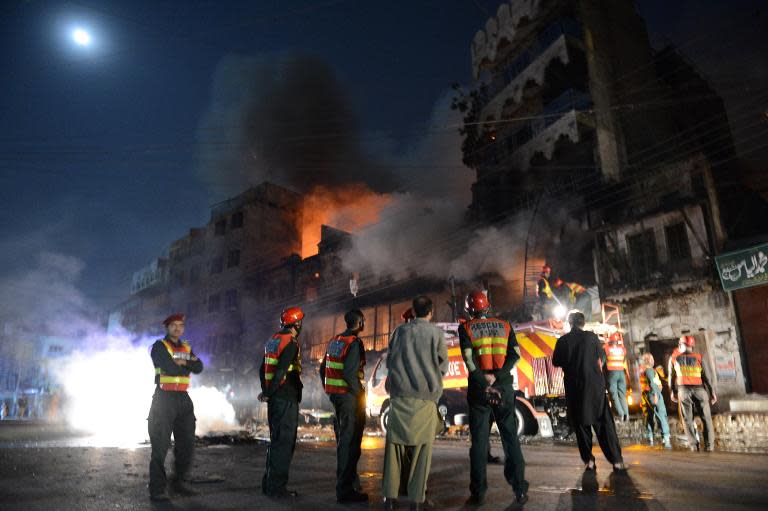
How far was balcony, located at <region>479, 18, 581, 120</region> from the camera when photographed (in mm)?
23125

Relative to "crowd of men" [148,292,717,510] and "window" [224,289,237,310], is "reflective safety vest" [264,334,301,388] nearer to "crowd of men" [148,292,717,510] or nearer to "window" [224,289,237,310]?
"crowd of men" [148,292,717,510]

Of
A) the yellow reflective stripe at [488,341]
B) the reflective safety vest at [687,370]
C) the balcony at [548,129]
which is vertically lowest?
the reflective safety vest at [687,370]

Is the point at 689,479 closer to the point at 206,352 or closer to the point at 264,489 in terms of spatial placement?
the point at 264,489

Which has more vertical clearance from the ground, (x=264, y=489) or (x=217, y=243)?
(x=217, y=243)

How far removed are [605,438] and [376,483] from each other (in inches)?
96.7

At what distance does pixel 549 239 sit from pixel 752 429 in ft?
41.5

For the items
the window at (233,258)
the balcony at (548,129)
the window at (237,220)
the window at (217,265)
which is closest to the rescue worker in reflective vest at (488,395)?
the balcony at (548,129)

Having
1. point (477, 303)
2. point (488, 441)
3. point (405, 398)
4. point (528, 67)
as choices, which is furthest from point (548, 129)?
point (405, 398)

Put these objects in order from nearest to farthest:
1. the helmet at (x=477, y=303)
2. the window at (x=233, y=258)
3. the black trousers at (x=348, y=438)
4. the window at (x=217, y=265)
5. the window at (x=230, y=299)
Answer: the black trousers at (x=348, y=438), the helmet at (x=477, y=303), the window at (x=230, y=299), the window at (x=233, y=258), the window at (x=217, y=265)

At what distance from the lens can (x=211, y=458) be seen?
6.72 m

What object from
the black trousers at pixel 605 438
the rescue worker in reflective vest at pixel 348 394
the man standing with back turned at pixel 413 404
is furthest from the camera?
the black trousers at pixel 605 438

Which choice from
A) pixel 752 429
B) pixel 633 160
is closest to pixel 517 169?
pixel 633 160

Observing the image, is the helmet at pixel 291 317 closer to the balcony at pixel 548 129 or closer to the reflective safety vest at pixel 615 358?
the reflective safety vest at pixel 615 358

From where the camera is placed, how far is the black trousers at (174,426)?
423 cm
